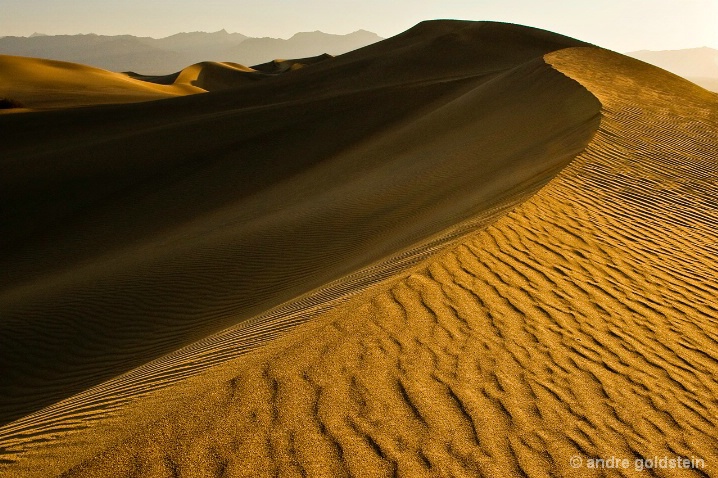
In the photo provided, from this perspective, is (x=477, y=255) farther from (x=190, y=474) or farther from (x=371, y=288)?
(x=190, y=474)

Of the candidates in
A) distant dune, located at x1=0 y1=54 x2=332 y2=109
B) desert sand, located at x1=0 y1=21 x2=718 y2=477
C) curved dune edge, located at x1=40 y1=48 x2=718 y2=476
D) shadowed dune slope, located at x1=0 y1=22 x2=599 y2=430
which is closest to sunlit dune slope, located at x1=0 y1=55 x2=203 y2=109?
distant dune, located at x1=0 y1=54 x2=332 y2=109

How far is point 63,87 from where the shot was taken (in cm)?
4306

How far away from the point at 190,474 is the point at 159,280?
688 cm

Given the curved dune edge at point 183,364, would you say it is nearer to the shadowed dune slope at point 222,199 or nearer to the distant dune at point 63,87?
the shadowed dune slope at point 222,199

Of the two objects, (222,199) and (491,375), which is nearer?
(491,375)

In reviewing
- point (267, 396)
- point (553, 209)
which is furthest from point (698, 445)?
point (553, 209)

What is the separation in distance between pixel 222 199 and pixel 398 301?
12.1 meters

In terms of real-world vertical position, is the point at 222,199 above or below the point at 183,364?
above

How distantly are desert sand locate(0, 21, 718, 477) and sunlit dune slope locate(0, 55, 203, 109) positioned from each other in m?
20.8

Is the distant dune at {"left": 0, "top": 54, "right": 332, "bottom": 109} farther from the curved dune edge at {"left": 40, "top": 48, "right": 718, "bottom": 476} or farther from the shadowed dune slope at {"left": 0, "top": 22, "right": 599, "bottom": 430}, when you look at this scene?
the curved dune edge at {"left": 40, "top": 48, "right": 718, "bottom": 476}

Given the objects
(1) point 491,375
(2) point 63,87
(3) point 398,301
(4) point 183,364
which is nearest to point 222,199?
(4) point 183,364

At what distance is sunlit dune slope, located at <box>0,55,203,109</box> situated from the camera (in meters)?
36.9

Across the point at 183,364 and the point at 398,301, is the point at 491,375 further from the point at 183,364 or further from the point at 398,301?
the point at 183,364

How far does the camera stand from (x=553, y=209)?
757cm
